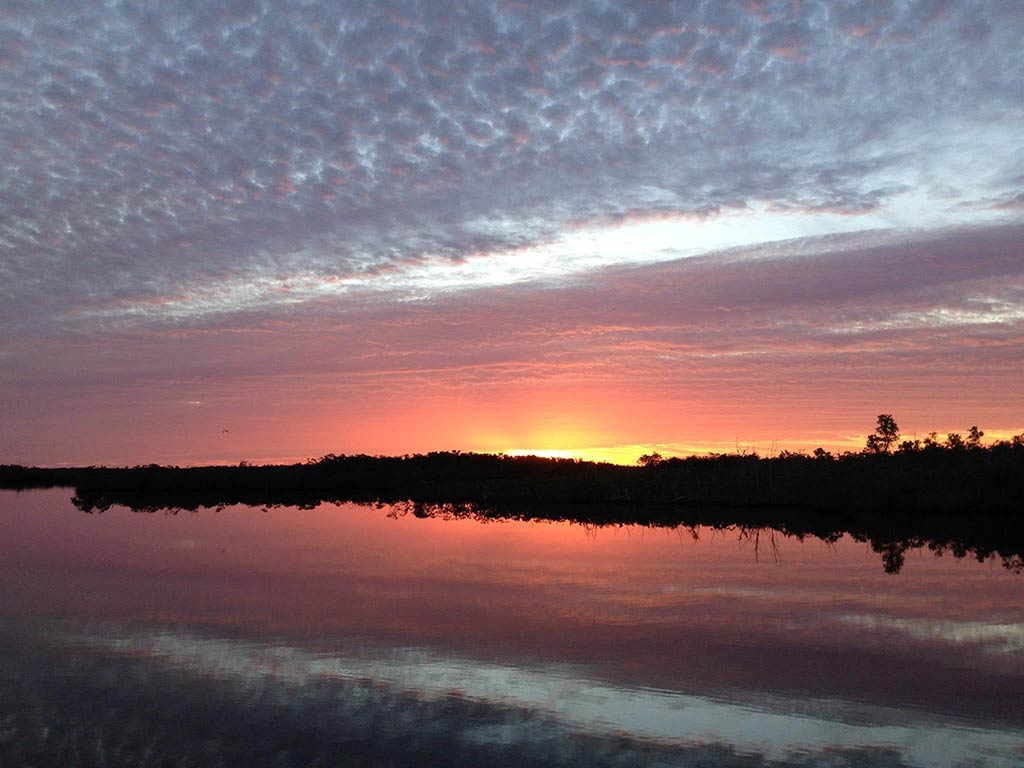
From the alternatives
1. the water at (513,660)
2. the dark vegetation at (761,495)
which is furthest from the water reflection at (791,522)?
the water at (513,660)

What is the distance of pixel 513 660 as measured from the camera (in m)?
10.3

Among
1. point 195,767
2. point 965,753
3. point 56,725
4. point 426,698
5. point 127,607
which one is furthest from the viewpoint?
point 127,607

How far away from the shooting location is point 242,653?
34.7ft

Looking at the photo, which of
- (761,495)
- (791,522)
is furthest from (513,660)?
(761,495)

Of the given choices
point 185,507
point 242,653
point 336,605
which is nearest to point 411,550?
point 336,605

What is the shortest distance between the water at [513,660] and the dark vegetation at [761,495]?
5.50m

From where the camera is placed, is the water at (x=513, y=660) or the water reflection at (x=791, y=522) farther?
the water reflection at (x=791, y=522)

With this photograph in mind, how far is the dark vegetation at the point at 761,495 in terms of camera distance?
85.7 feet

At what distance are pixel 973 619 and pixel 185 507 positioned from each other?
3622 cm

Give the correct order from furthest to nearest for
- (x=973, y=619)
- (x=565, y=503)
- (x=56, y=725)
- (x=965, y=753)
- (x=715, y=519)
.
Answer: (x=565, y=503), (x=715, y=519), (x=973, y=619), (x=56, y=725), (x=965, y=753)

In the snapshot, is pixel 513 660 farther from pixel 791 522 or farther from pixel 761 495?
pixel 761 495

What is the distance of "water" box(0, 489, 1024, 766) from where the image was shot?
23.8 ft

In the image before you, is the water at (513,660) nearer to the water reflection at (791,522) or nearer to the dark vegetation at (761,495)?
the water reflection at (791,522)

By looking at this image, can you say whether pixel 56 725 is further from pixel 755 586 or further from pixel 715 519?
pixel 715 519
